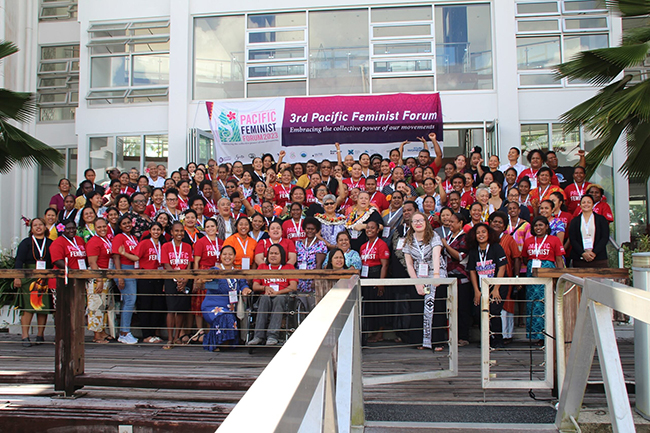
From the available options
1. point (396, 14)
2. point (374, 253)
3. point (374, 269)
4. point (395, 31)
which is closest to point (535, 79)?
point (395, 31)

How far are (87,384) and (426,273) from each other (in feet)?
13.5

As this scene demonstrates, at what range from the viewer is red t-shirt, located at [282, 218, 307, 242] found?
8.31 meters

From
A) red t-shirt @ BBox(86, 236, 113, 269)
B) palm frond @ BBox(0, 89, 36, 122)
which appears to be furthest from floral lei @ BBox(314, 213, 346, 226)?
palm frond @ BBox(0, 89, 36, 122)

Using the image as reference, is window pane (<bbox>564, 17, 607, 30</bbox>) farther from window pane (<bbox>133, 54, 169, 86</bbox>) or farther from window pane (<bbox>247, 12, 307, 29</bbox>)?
window pane (<bbox>133, 54, 169, 86</bbox>)

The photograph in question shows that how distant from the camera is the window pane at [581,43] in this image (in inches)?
500

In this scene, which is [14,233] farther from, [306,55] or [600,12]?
[600,12]

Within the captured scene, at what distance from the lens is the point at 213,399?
5.20 metres

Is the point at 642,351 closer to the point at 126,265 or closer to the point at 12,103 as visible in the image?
the point at 126,265

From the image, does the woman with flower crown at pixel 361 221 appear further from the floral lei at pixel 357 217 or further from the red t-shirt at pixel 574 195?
the red t-shirt at pixel 574 195

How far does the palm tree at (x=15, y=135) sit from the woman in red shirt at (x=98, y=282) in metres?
2.27

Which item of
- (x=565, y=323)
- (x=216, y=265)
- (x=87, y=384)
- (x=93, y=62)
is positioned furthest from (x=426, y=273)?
(x=93, y=62)

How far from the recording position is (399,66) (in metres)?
13.3

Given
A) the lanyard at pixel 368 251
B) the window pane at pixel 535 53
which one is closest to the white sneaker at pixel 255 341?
the lanyard at pixel 368 251

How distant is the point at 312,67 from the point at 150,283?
7650 millimetres
